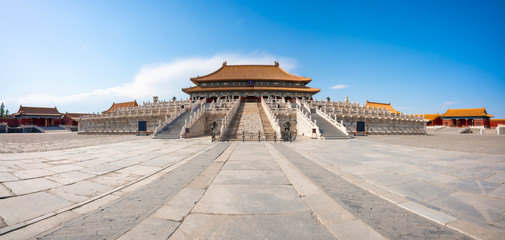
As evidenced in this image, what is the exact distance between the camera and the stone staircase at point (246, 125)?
16.2 metres

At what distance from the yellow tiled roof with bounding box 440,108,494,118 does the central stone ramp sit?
59628 mm

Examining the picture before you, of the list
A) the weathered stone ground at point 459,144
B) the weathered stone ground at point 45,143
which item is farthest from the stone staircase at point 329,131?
the weathered stone ground at point 45,143

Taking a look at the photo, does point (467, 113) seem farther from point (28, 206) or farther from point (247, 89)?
point (28, 206)

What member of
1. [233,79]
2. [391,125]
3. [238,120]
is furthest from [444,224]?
[233,79]

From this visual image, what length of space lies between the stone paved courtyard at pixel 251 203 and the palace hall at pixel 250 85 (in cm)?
3511

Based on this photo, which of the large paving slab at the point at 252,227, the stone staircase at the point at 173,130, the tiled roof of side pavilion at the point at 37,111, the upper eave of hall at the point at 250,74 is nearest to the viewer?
the large paving slab at the point at 252,227

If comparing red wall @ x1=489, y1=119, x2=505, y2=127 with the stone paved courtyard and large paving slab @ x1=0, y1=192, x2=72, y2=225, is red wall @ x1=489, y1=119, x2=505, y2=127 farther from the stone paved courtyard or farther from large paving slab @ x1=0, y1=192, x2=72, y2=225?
large paving slab @ x1=0, y1=192, x2=72, y2=225

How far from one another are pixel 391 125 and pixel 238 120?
24.7 metres

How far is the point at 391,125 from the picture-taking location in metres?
28.4

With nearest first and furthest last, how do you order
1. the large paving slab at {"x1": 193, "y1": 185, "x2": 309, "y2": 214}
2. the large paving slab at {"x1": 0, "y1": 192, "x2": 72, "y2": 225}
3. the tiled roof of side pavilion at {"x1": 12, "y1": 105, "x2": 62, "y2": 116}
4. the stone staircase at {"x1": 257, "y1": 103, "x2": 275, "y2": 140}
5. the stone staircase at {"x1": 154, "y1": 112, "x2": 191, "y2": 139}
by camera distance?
the large paving slab at {"x1": 0, "y1": 192, "x2": 72, "y2": 225}, the large paving slab at {"x1": 193, "y1": 185, "x2": 309, "y2": 214}, the stone staircase at {"x1": 257, "y1": 103, "x2": 275, "y2": 140}, the stone staircase at {"x1": 154, "y1": 112, "x2": 191, "y2": 139}, the tiled roof of side pavilion at {"x1": 12, "y1": 105, "x2": 62, "y2": 116}

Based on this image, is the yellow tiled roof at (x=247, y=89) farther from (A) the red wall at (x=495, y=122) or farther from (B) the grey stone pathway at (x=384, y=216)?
(A) the red wall at (x=495, y=122)

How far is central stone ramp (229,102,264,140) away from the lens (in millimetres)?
16223

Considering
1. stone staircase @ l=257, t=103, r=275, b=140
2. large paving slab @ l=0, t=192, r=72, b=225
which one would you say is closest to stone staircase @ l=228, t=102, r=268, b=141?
stone staircase @ l=257, t=103, r=275, b=140

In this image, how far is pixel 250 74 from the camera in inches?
1864
